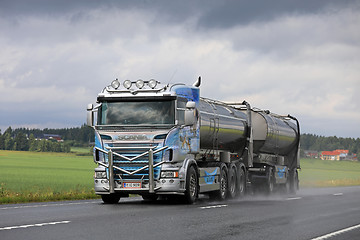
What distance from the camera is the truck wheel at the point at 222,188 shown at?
21.6m

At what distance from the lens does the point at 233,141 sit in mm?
23734

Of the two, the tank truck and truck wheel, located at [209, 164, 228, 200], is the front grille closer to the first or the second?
the tank truck

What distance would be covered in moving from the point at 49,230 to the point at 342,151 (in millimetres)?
168128

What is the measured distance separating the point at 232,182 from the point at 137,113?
6.63 meters

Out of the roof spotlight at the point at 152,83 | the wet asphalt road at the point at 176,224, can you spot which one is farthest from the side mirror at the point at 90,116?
the wet asphalt road at the point at 176,224

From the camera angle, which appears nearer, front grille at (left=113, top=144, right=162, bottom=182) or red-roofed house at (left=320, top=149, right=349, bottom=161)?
front grille at (left=113, top=144, right=162, bottom=182)

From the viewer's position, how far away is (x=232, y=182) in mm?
23125

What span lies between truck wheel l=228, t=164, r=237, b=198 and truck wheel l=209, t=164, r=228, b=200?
0.20 m

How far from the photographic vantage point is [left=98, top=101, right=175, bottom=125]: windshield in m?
17.7

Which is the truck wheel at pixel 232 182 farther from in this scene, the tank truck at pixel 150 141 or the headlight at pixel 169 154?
the headlight at pixel 169 154

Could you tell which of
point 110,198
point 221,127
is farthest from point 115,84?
point 221,127

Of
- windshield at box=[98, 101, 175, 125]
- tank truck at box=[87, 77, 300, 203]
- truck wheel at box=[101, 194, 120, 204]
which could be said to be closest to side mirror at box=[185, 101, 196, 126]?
tank truck at box=[87, 77, 300, 203]

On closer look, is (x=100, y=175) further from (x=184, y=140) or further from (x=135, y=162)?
(x=184, y=140)

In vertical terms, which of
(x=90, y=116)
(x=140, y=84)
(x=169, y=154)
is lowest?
(x=169, y=154)
